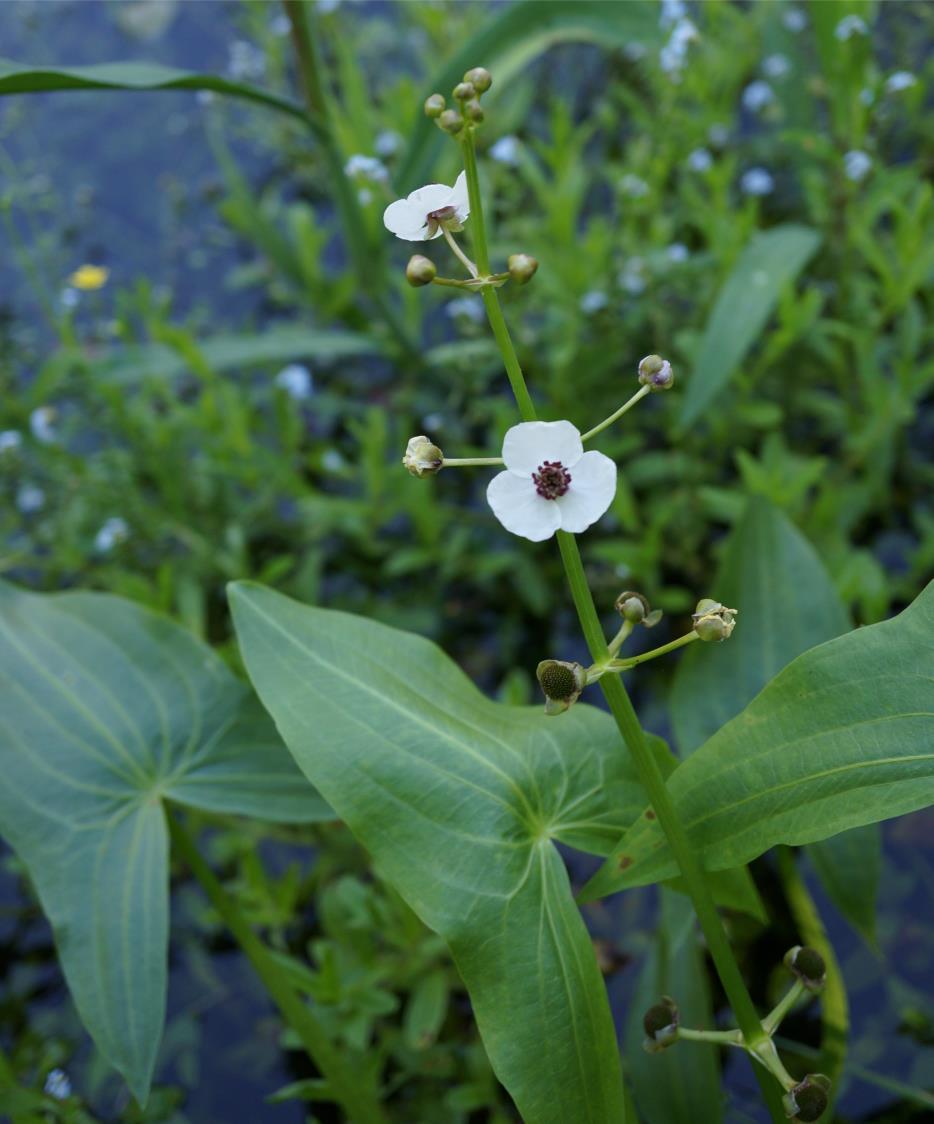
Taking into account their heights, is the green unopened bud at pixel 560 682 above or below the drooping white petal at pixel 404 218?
below

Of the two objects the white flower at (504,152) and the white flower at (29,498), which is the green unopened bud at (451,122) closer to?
the white flower at (504,152)

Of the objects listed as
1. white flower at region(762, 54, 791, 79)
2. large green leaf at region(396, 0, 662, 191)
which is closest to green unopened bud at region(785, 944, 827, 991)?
large green leaf at region(396, 0, 662, 191)

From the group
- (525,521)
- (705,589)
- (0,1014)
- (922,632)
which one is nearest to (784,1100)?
(922,632)

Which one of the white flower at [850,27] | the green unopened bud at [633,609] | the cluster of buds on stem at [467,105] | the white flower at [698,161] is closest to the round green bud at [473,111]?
the cluster of buds on stem at [467,105]

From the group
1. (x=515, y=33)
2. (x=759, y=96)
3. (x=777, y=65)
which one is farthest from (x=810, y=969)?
(x=759, y=96)

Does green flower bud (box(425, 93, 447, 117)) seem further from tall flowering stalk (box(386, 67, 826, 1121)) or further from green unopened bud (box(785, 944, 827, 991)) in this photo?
green unopened bud (box(785, 944, 827, 991))

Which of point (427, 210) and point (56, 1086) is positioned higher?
point (427, 210)

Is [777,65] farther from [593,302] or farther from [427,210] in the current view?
[427,210]
